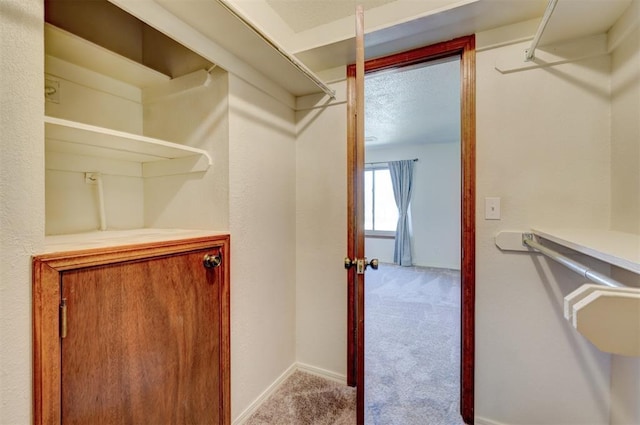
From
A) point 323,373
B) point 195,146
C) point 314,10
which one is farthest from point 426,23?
point 323,373

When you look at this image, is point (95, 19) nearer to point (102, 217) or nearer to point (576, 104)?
point (102, 217)

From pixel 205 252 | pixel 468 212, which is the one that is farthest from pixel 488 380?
pixel 205 252

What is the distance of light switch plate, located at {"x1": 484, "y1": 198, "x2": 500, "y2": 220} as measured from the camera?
59.5 inches

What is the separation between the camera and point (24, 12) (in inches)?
30.5

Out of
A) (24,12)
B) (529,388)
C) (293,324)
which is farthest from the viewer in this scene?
(293,324)

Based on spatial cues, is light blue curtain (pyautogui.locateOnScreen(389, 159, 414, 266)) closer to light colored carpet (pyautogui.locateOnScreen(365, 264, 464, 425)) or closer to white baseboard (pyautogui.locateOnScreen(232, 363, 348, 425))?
light colored carpet (pyautogui.locateOnScreen(365, 264, 464, 425))

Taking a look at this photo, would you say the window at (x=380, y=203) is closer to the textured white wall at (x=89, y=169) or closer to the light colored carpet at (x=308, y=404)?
the light colored carpet at (x=308, y=404)

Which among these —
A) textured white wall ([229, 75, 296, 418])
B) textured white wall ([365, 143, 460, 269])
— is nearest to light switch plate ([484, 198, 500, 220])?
textured white wall ([229, 75, 296, 418])

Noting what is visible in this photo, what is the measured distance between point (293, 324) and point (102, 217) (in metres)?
1.39

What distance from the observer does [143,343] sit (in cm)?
109

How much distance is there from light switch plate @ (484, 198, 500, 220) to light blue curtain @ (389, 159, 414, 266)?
13.2 feet

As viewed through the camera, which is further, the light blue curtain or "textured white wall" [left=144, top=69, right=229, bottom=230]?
the light blue curtain

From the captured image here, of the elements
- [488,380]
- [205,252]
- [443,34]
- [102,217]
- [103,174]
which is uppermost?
[443,34]

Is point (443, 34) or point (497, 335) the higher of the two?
point (443, 34)
